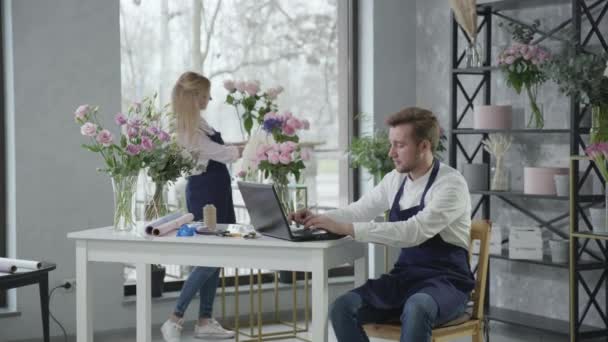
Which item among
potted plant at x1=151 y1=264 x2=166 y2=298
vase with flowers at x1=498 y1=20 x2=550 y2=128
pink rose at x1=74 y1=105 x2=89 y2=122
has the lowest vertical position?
potted plant at x1=151 y1=264 x2=166 y2=298

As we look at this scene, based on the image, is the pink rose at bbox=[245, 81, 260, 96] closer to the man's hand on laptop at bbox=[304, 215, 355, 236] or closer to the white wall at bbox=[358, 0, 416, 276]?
the man's hand on laptop at bbox=[304, 215, 355, 236]

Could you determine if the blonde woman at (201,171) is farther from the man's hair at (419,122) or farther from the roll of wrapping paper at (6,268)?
the man's hair at (419,122)

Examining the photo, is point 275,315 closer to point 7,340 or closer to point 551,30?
point 7,340

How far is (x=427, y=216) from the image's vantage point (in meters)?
3.38

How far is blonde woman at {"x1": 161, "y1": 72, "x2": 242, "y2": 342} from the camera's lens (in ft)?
15.4

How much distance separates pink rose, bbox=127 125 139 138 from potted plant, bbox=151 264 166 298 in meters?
1.72

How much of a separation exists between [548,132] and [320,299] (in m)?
2.10

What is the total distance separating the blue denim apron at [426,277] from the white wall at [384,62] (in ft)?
7.98

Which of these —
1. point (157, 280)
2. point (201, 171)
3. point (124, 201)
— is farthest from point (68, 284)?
point (124, 201)

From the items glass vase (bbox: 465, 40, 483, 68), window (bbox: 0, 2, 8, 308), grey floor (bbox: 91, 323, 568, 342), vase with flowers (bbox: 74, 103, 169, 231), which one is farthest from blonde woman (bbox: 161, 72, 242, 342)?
glass vase (bbox: 465, 40, 483, 68)

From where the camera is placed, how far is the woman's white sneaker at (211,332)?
5051 millimetres

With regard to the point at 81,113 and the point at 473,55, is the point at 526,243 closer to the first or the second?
Result: the point at 473,55

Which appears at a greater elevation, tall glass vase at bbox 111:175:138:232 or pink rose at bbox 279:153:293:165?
pink rose at bbox 279:153:293:165

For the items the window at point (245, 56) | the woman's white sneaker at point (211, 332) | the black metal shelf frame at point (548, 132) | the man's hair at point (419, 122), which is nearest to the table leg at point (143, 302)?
the man's hair at point (419, 122)
